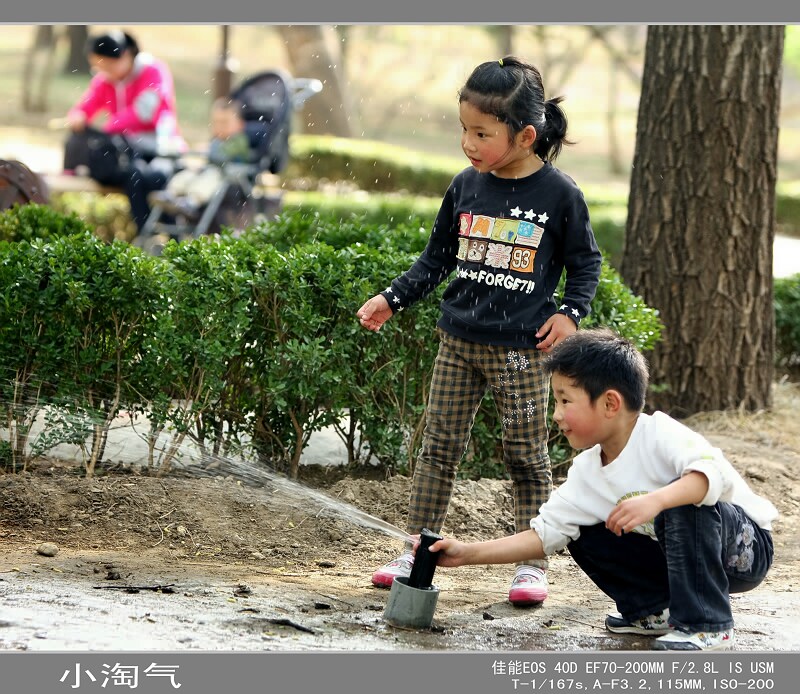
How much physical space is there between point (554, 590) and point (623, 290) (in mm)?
1702

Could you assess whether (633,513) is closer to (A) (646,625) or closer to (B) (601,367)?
(B) (601,367)

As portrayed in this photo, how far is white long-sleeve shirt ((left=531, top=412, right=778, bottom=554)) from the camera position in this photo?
3254 millimetres

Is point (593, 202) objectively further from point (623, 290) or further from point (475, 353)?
point (475, 353)

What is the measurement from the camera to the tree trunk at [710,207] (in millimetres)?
6539

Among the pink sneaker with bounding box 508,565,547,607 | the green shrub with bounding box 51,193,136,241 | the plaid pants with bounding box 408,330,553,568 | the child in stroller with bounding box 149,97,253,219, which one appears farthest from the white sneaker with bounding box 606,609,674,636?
the green shrub with bounding box 51,193,136,241

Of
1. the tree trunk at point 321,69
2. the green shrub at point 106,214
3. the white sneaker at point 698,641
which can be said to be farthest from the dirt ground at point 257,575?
the tree trunk at point 321,69

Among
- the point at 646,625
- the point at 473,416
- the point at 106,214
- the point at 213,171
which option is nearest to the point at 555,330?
the point at 473,416

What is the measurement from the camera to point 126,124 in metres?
11.0

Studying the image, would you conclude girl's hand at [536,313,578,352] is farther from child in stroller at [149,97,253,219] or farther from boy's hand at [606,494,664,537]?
child in stroller at [149,97,253,219]

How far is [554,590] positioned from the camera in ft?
13.9

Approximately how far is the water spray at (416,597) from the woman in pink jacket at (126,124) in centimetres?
782

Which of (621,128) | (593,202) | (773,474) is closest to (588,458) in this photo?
(773,474)

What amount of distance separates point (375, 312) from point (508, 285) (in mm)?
516

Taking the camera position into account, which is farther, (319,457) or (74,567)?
(319,457)
